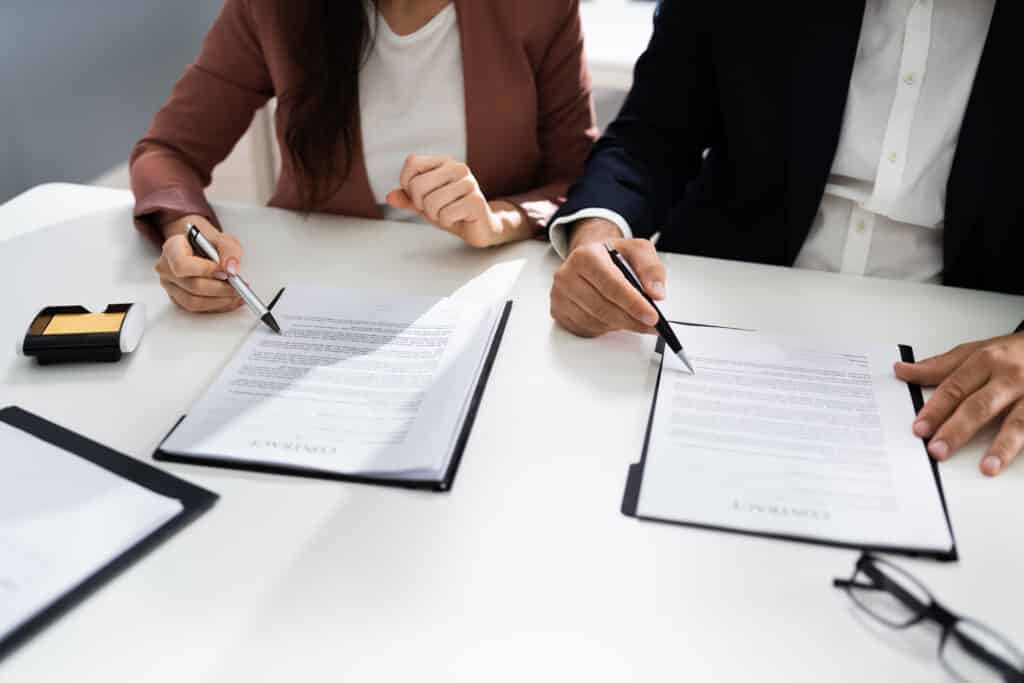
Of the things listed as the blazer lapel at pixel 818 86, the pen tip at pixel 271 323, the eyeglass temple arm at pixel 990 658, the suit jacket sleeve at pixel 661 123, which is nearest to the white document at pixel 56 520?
the pen tip at pixel 271 323

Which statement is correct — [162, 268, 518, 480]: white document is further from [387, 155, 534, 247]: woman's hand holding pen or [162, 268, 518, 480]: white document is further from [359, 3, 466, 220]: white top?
[359, 3, 466, 220]: white top

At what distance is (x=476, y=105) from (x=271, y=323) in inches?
20.7

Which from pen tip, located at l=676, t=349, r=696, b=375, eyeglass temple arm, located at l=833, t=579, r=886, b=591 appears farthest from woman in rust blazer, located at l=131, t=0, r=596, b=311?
eyeglass temple arm, located at l=833, t=579, r=886, b=591

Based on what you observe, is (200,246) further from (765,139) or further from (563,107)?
(765,139)

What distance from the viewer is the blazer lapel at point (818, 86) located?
109cm

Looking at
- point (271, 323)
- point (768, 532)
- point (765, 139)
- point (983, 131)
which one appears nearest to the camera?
point (768, 532)

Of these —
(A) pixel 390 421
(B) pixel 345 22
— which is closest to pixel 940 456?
(A) pixel 390 421

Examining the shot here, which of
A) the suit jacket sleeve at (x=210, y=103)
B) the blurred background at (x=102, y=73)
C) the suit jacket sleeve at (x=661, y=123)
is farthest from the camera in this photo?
the blurred background at (x=102, y=73)

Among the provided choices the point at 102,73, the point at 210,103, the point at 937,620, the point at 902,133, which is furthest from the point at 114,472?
the point at 102,73

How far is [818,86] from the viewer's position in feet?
3.64

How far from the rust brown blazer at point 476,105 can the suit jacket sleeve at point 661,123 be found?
101mm

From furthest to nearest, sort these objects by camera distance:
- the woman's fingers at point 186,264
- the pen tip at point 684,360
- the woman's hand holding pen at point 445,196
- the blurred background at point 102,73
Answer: the blurred background at point 102,73
the woman's hand holding pen at point 445,196
the woman's fingers at point 186,264
the pen tip at point 684,360

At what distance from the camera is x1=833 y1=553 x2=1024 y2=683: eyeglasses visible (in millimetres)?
543

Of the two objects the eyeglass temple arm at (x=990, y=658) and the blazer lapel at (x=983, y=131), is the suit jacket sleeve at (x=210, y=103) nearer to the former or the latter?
the blazer lapel at (x=983, y=131)
